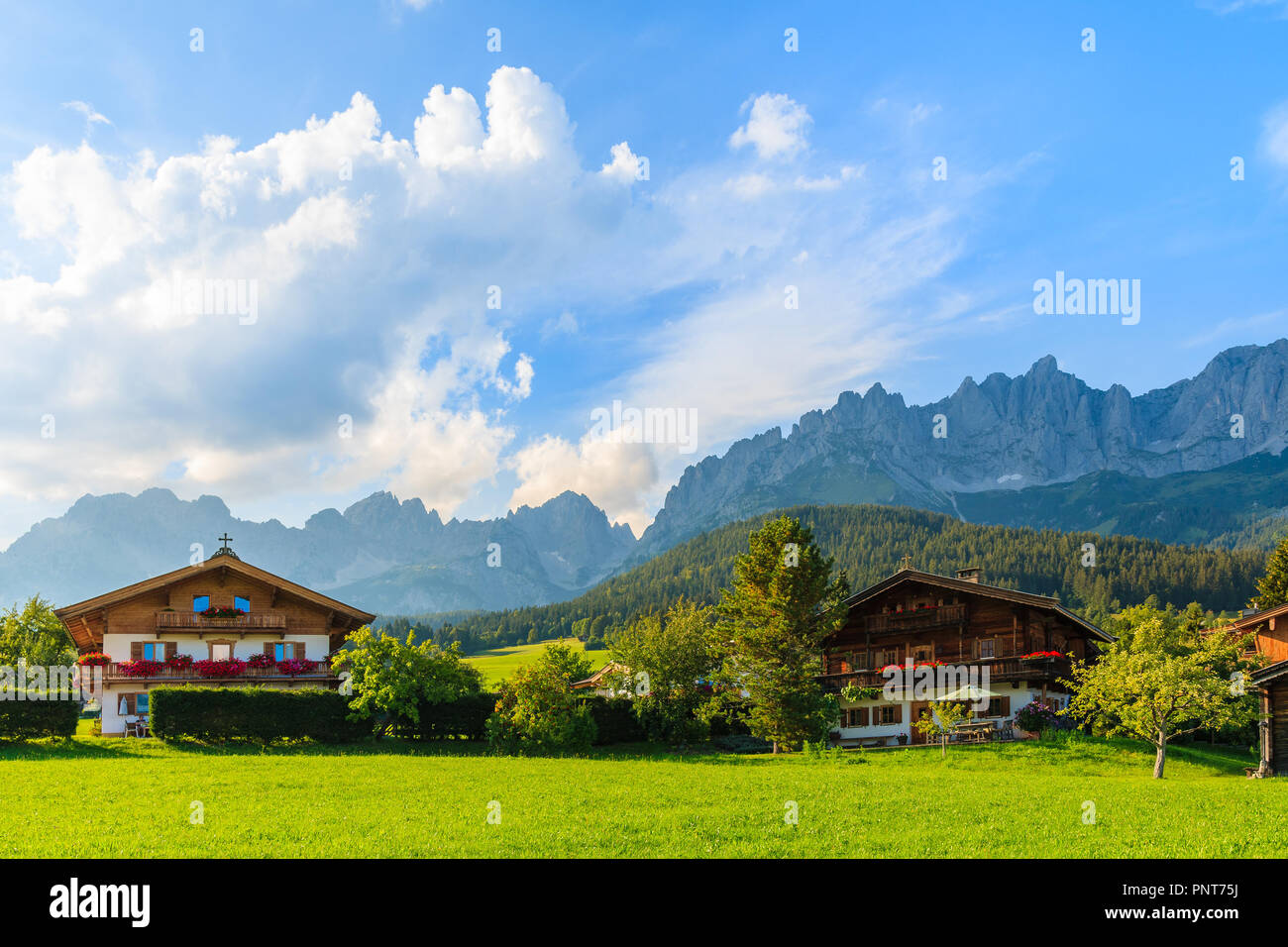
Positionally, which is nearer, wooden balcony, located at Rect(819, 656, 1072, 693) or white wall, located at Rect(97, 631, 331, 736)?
white wall, located at Rect(97, 631, 331, 736)

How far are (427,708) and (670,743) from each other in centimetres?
1311

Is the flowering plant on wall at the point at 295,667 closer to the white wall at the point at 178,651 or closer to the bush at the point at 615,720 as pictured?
the white wall at the point at 178,651

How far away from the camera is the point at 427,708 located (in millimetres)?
44688

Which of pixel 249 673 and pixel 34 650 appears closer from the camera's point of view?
pixel 249 673

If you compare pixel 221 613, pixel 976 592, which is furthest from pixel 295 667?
pixel 976 592

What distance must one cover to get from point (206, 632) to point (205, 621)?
2.41 feet

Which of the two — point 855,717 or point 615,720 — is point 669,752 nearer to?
point 615,720

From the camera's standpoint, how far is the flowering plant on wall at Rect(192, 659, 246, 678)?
159 ft

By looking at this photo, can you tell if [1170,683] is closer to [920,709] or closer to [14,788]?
[920,709]

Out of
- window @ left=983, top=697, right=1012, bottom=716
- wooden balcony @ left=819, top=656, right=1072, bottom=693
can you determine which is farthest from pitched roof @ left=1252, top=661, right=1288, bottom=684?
window @ left=983, top=697, right=1012, bottom=716

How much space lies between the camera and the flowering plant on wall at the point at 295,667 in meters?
49.3

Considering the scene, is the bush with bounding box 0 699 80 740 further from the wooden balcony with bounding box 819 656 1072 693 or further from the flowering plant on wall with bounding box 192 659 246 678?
the wooden balcony with bounding box 819 656 1072 693

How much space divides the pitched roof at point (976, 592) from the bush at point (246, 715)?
29398mm

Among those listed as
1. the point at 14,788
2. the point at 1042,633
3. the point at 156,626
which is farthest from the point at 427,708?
the point at 1042,633
